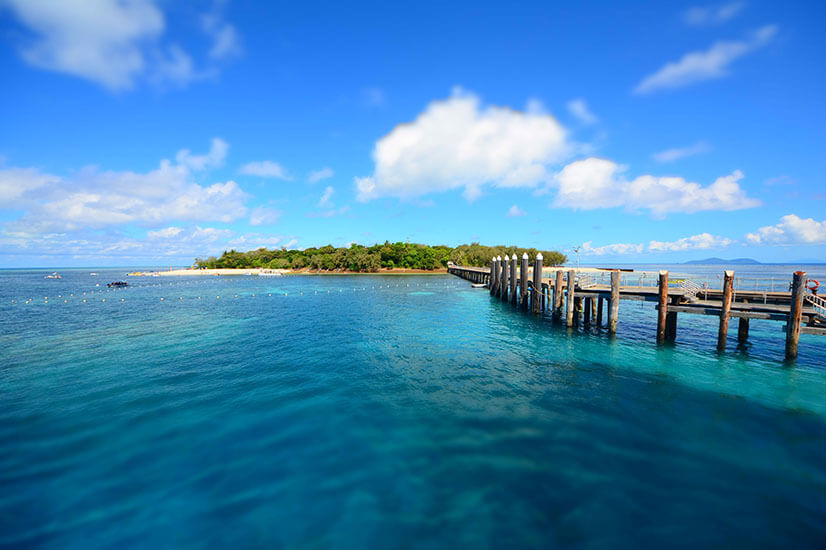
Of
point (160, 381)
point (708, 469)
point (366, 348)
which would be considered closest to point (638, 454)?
point (708, 469)

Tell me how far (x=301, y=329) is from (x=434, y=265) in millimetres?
102867

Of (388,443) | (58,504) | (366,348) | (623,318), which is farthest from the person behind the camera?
(623,318)

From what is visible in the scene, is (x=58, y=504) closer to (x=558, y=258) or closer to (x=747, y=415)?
(x=747, y=415)

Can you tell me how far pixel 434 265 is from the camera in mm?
127312

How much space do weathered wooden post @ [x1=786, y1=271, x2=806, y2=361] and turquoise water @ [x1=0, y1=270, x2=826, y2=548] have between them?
2.93 feet

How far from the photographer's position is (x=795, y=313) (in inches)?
615

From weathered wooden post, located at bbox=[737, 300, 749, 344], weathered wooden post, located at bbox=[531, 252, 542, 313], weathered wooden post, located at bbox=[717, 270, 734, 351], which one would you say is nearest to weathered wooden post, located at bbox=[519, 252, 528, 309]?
weathered wooden post, located at bbox=[531, 252, 542, 313]

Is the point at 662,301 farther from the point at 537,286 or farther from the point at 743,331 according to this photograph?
the point at 537,286

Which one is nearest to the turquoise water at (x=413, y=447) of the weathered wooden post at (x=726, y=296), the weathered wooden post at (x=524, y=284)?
the weathered wooden post at (x=726, y=296)

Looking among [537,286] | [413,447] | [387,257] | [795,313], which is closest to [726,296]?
[795,313]

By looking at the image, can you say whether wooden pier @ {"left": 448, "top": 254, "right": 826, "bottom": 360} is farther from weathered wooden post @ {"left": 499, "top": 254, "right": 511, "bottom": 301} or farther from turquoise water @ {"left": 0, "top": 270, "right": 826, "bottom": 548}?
weathered wooden post @ {"left": 499, "top": 254, "right": 511, "bottom": 301}

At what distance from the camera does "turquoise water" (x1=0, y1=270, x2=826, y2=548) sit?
7.00 metres

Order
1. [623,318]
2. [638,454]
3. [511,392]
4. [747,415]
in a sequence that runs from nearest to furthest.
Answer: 1. [638,454]
2. [747,415]
3. [511,392]
4. [623,318]

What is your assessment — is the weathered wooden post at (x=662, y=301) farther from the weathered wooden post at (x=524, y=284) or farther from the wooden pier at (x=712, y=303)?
the weathered wooden post at (x=524, y=284)
